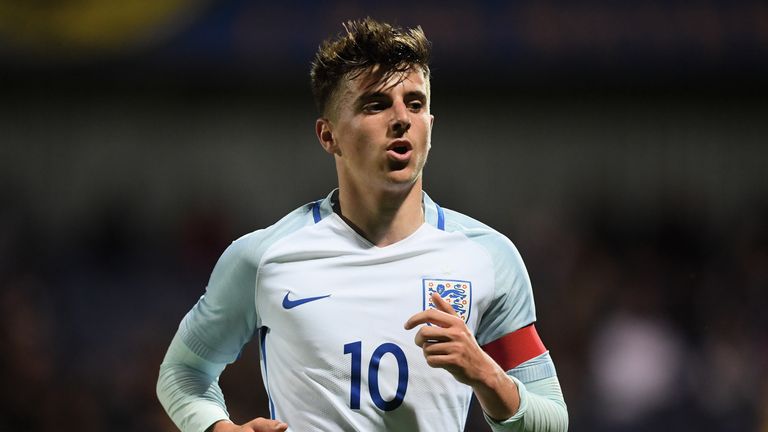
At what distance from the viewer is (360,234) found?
308 cm

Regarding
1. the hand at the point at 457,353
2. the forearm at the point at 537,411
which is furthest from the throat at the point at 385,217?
the forearm at the point at 537,411

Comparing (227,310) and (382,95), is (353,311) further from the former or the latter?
(382,95)

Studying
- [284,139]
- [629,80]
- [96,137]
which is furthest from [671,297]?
[96,137]

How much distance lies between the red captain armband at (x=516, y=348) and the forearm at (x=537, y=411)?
0.23ft

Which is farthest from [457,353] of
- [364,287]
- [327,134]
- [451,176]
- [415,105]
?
[451,176]

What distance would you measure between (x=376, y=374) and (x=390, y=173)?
1.77 ft

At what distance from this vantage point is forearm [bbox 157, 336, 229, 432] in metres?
3.08

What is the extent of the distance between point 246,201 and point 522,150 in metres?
2.38

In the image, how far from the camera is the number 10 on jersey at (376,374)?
2852mm

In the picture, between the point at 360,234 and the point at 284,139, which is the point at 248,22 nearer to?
the point at 284,139

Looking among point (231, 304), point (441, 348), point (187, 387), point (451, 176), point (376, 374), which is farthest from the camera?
point (451, 176)

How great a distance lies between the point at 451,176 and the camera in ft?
30.0

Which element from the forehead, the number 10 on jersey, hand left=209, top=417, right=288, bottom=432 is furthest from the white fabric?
the forehead

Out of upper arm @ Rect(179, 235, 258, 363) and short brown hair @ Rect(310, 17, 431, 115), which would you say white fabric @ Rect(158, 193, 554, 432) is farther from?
short brown hair @ Rect(310, 17, 431, 115)
